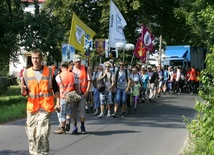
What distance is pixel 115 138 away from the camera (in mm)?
10234

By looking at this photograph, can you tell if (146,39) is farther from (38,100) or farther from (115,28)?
(38,100)

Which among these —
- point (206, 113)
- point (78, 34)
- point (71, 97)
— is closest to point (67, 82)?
point (71, 97)

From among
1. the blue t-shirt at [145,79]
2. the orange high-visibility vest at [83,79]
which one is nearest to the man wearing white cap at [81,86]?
the orange high-visibility vest at [83,79]

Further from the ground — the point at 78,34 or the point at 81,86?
the point at 78,34

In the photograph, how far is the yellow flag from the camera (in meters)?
15.9

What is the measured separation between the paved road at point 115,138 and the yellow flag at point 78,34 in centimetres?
291

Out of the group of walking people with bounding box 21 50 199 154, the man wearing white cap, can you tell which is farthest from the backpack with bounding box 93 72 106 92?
the man wearing white cap

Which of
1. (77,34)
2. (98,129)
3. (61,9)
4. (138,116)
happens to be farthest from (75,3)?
(98,129)

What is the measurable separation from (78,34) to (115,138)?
671 centimetres

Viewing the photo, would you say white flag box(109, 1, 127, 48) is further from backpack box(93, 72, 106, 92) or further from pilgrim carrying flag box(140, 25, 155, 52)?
pilgrim carrying flag box(140, 25, 155, 52)

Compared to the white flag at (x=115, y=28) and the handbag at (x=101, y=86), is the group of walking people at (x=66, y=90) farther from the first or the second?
the white flag at (x=115, y=28)

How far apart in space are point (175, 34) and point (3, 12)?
17778 millimetres

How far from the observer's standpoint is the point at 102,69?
597 inches

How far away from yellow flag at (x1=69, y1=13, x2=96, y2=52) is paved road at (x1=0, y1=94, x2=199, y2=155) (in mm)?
2906
